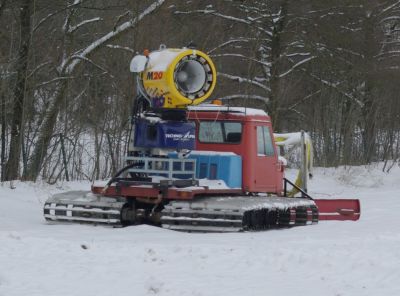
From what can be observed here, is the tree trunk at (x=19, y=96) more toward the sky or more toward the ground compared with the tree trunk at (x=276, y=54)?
more toward the ground

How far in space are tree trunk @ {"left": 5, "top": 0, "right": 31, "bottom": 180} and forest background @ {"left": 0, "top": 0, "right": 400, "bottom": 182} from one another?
3 centimetres

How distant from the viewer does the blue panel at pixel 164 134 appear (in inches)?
486

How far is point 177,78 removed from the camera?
12.4 m

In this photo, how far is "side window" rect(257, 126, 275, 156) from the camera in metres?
13.8

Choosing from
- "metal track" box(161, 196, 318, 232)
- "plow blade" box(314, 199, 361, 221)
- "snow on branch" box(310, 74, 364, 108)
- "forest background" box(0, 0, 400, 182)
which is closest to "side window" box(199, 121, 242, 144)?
"metal track" box(161, 196, 318, 232)

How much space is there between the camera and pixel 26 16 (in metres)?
19.3

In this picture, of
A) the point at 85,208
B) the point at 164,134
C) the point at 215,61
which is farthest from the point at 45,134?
the point at 215,61

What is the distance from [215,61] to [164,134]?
15.5m

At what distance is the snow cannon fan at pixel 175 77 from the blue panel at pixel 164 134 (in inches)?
11.7

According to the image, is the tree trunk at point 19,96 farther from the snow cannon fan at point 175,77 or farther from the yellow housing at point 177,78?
the yellow housing at point 177,78

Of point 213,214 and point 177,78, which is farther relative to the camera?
point 177,78

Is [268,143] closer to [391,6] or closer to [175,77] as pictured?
[175,77]

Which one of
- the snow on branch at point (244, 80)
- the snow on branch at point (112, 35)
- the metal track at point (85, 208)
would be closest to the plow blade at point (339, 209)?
the metal track at point (85, 208)

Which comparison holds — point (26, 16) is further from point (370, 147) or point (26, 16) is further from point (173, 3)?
point (370, 147)
